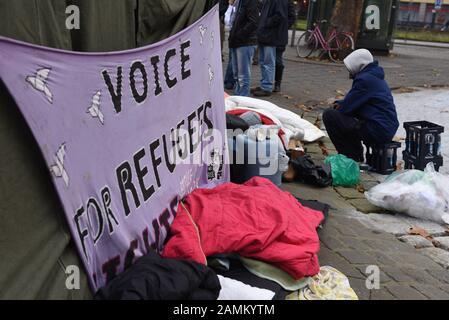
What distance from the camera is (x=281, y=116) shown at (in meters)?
6.37

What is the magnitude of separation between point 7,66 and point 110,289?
113cm

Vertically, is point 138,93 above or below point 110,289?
above

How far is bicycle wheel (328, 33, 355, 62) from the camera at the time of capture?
13.7 meters

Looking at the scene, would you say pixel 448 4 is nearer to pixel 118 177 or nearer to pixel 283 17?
pixel 283 17

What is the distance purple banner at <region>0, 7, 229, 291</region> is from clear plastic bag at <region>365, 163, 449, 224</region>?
1.69 meters

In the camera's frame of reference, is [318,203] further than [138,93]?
Yes

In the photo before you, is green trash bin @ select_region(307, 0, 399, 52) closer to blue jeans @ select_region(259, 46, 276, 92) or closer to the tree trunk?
the tree trunk

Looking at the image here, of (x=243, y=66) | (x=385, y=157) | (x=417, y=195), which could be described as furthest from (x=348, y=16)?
(x=417, y=195)

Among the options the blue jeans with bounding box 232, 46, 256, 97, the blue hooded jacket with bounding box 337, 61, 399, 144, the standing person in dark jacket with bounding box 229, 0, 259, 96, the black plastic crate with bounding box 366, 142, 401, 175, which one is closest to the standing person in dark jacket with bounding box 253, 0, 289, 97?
the standing person in dark jacket with bounding box 229, 0, 259, 96

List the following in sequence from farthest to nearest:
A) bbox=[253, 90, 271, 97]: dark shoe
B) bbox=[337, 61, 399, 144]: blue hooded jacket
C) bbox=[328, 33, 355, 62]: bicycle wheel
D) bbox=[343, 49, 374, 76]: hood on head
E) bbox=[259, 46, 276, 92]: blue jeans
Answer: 1. bbox=[328, 33, 355, 62]: bicycle wheel
2. bbox=[253, 90, 271, 97]: dark shoe
3. bbox=[259, 46, 276, 92]: blue jeans
4. bbox=[343, 49, 374, 76]: hood on head
5. bbox=[337, 61, 399, 144]: blue hooded jacket

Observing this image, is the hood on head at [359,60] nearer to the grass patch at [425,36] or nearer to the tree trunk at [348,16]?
the tree trunk at [348,16]

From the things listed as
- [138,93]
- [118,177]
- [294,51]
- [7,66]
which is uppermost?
[7,66]

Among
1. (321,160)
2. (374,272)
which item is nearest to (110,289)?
(374,272)

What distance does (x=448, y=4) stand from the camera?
32.9 m
